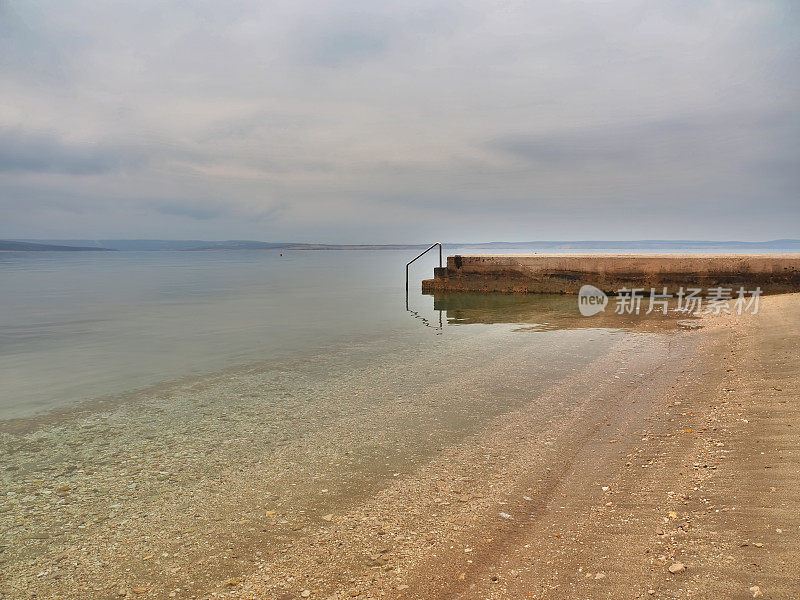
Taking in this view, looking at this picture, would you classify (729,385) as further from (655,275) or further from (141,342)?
(655,275)

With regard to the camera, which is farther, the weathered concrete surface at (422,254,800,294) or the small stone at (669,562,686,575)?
the weathered concrete surface at (422,254,800,294)

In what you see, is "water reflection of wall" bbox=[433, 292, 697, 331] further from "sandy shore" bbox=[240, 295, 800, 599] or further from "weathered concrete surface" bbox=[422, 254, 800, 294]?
"sandy shore" bbox=[240, 295, 800, 599]

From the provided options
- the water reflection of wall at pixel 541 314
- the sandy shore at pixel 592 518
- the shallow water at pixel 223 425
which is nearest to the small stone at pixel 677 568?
the sandy shore at pixel 592 518

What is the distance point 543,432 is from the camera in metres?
5.37

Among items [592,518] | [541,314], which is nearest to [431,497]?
[592,518]

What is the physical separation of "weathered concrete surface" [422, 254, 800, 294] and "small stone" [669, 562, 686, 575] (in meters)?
19.3

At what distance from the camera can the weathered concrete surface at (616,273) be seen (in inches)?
733

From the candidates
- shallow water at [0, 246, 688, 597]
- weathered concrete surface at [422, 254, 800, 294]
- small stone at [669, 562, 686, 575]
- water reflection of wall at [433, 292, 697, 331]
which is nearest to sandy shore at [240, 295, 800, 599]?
small stone at [669, 562, 686, 575]

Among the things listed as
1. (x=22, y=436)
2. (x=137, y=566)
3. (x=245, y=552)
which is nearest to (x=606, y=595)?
(x=245, y=552)

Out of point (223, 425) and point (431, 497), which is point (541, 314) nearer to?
point (223, 425)

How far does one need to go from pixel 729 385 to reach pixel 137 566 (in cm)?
679

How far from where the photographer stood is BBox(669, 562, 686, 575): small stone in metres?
2.70

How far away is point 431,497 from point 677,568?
176 centimetres

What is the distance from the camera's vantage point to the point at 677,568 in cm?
272
